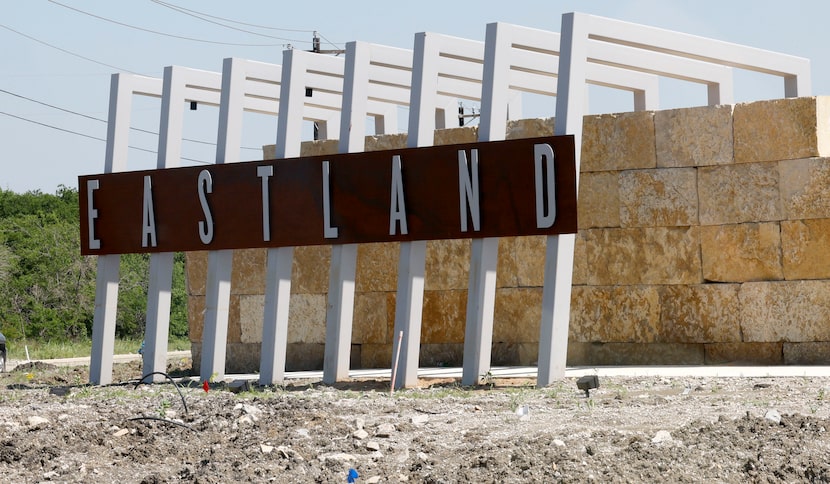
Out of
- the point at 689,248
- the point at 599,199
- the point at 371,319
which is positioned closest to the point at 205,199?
the point at 371,319

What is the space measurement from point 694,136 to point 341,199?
4867 millimetres

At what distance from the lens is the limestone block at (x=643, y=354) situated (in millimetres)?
16062

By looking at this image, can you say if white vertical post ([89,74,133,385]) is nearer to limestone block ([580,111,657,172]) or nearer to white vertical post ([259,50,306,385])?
white vertical post ([259,50,306,385])

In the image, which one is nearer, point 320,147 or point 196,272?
point 320,147

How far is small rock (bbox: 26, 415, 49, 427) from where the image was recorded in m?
11.1

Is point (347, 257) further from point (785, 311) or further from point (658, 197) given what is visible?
point (785, 311)

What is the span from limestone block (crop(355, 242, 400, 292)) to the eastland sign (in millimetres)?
2815

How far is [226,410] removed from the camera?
37.6 ft

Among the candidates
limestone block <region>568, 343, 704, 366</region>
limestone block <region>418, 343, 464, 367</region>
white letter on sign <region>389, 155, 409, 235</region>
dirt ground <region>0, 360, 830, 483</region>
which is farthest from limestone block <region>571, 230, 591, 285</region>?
dirt ground <region>0, 360, 830, 483</region>

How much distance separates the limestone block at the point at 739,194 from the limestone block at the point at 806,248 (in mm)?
280

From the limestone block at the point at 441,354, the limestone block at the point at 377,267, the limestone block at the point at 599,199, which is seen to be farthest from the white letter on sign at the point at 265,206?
the limestone block at the point at 599,199

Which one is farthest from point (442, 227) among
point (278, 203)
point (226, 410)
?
point (226, 410)

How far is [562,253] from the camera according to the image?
44.8 ft

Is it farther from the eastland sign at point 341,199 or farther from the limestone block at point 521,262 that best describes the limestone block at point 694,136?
the eastland sign at point 341,199
